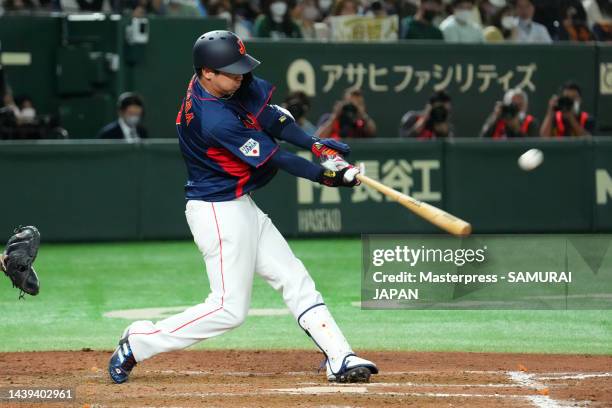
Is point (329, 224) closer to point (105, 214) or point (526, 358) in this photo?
point (105, 214)

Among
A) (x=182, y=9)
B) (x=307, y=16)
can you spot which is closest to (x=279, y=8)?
(x=307, y=16)

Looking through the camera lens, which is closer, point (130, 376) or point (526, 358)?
point (130, 376)

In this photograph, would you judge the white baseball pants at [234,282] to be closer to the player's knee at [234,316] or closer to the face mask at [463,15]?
the player's knee at [234,316]

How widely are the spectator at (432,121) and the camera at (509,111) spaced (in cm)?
64

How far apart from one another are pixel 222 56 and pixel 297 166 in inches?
26.1

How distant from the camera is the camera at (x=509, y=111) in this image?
15.0 m

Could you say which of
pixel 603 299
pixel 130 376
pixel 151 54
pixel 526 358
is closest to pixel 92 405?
pixel 130 376

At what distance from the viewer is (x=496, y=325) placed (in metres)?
8.91

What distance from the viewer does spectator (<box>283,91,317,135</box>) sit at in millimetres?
14109

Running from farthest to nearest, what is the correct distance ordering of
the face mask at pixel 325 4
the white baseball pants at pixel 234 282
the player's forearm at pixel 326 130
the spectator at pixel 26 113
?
the face mask at pixel 325 4 < the player's forearm at pixel 326 130 < the spectator at pixel 26 113 < the white baseball pants at pixel 234 282

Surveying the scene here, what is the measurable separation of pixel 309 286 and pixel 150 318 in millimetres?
2785

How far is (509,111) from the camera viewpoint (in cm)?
1509

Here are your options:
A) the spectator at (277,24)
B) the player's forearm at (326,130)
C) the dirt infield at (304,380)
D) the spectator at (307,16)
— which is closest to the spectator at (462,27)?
the spectator at (307,16)

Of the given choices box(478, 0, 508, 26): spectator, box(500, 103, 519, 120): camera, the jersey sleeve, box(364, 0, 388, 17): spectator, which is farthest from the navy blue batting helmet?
box(478, 0, 508, 26): spectator
